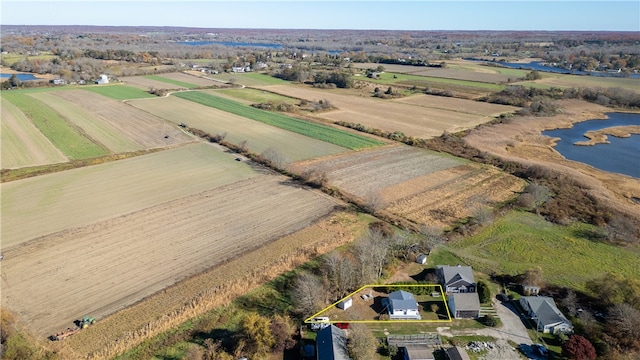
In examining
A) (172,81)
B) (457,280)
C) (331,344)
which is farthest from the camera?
(172,81)

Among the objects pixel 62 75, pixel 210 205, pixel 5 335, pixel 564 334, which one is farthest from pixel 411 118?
pixel 62 75

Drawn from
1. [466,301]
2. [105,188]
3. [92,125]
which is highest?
[92,125]

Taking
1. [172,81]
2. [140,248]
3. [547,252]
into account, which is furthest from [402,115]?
[172,81]

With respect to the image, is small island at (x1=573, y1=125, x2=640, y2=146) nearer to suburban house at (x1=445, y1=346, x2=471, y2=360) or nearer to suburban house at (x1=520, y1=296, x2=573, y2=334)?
suburban house at (x1=520, y1=296, x2=573, y2=334)

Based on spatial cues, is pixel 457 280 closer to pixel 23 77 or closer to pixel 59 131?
pixel 59 131

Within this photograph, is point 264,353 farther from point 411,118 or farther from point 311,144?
point 411,118

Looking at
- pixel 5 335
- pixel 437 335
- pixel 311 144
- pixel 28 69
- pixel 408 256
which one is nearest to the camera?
pixel 5 335

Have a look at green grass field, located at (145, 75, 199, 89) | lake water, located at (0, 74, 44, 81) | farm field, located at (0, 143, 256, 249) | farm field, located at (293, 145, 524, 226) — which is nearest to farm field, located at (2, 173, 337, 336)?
farm field, located at (0, 143, 256, 249)
